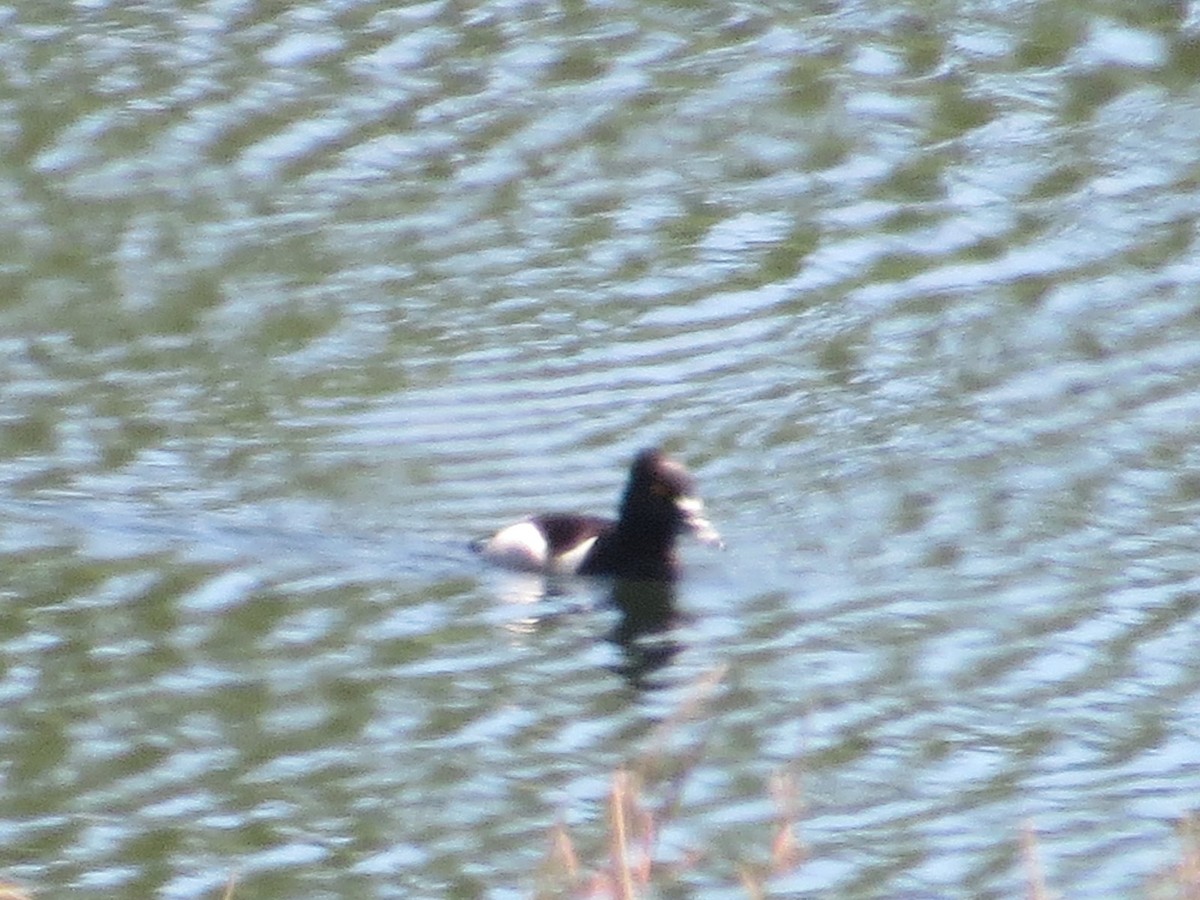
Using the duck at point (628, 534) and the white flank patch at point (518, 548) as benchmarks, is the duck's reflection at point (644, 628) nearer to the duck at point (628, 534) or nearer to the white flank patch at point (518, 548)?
the duck at point (628, 534)

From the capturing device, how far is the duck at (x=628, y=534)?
1330cm

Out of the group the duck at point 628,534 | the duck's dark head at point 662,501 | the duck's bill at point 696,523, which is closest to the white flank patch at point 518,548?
the duck at point 628,534

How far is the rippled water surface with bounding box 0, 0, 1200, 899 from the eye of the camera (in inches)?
405

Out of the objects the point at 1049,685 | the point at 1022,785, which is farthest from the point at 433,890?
the point at 1049,685

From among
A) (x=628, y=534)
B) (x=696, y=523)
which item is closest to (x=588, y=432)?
(x=628, y=534)

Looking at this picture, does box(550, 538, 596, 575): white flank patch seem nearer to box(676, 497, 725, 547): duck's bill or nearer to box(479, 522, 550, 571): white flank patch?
box(479, 522, 550, 571): white flank patch

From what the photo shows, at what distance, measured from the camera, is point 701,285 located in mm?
15656

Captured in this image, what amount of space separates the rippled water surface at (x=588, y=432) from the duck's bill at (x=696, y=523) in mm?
201

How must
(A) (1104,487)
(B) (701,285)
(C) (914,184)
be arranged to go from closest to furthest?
(A) (1104,487)
(B) (701,285)
(C) (914,184)

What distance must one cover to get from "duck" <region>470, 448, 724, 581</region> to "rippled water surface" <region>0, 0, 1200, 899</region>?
0.14m

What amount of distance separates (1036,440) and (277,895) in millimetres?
5406

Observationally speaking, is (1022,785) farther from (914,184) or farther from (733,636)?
(914,184)

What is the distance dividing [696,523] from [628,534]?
1.69ft

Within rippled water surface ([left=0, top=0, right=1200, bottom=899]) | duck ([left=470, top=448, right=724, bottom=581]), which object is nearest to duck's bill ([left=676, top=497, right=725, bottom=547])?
duck ([left=470, top=448, right=724, bottom=581])
